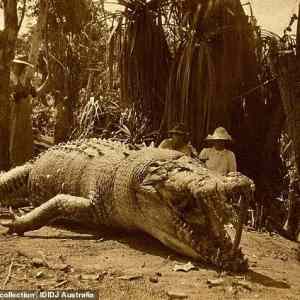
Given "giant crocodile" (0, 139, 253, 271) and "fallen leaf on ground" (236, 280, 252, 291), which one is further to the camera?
"giant crocodile" (0, 139, 253, 271)

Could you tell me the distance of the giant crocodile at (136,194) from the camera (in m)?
3.69

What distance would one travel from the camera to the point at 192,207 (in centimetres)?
392

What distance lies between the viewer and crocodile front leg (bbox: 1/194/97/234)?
181 inches

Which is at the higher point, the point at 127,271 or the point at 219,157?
the point at 219,157

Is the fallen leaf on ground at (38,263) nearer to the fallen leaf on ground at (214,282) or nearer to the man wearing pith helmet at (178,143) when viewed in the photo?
the fallen leaf on ground at (214,282)

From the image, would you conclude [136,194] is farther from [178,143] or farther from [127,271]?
[178,143]

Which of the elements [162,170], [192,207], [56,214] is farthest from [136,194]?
[56,214]

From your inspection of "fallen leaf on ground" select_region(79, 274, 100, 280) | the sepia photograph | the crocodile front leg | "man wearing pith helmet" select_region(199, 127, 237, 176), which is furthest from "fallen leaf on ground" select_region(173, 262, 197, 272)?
"man wearing pith helmet" select_region(199, 127, 237, 176)

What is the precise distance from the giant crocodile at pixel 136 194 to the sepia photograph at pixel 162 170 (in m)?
0.01

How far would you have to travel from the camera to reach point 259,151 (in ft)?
25.6

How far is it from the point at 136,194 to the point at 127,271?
0.97 meters

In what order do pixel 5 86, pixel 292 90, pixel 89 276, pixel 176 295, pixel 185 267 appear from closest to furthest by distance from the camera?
1. pixel 176 295
2. pixel 89 276
3. pixel 185 267
4. pixel 292 90
5. pixel 5 86

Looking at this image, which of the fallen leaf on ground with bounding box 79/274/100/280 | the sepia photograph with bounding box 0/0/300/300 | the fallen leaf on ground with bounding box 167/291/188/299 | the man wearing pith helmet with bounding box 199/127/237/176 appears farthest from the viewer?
the man wearing pith helmet with bounding box 199/127/237/176

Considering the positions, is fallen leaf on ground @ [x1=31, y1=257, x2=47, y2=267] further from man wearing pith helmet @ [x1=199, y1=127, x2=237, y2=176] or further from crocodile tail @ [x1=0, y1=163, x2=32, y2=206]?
man wearing pith helmet @ [x1=199, y1=127, x2=237, y2=176]
